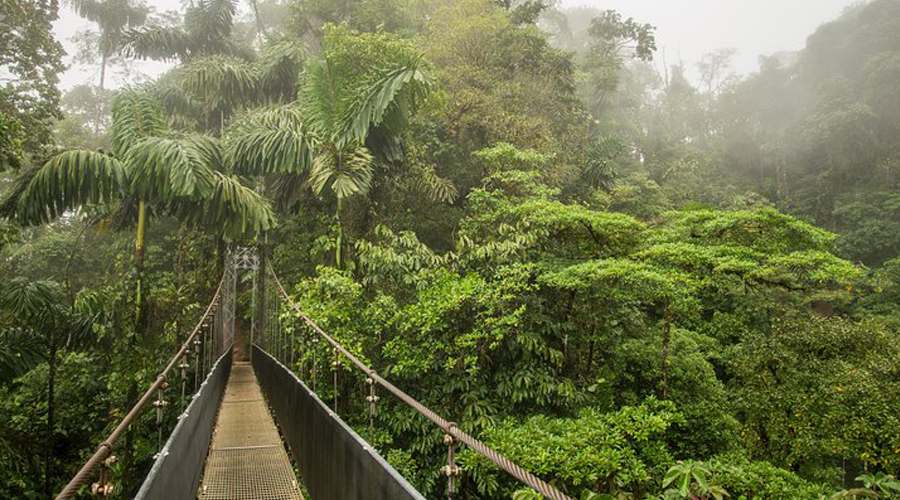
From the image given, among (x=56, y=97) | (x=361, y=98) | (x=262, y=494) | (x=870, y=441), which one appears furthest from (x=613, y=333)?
(x=56, y=97)

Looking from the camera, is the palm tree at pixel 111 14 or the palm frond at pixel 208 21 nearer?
the palm frond at pixel 208 21

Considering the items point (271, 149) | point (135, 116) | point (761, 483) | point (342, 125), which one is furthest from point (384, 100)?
point (761, 483)

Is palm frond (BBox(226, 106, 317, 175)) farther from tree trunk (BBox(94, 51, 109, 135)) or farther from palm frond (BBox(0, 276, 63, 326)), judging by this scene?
tree trunk (BBox(94, 51, 109, 135))

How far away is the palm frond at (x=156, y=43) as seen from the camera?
988 centimetres

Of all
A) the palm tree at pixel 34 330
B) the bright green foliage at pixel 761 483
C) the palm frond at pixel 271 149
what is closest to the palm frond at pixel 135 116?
the palm frond at pixel 271 149

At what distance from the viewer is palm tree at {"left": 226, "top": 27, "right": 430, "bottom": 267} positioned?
21.5 feet

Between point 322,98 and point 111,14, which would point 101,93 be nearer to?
point 111,14

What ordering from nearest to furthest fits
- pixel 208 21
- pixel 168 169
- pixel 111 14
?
pixel 168 169
pixel 208 21
pixel 111 14

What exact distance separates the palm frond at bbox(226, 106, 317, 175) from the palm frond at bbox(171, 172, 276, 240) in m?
0.47

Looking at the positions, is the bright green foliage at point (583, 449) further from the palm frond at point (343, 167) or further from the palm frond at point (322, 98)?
the palm frond at point (322, 98)

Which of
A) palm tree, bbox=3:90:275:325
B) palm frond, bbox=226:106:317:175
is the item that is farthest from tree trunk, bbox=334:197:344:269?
palm tree, bbox=3:90:275:325

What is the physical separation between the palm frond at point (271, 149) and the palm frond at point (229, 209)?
1.55 ft

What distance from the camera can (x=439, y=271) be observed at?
650cm

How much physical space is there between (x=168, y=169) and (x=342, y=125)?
6.82ft
